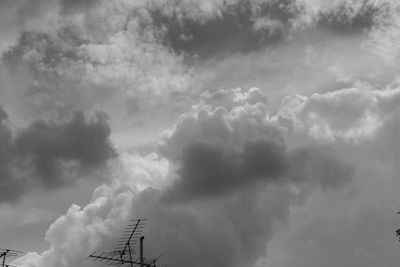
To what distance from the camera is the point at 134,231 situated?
3300 inches

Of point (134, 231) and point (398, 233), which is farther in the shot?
point (134, 231)

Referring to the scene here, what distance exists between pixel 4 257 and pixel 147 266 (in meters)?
21.0

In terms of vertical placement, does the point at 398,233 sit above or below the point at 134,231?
below

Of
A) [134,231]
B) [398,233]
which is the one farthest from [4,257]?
[398,233]

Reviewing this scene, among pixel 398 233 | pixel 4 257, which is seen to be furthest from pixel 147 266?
pixel 398 233

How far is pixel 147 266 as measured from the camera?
81.1m

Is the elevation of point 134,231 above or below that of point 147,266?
above

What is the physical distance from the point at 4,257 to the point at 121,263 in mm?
16950

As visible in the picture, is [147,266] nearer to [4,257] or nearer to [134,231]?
[134,231]

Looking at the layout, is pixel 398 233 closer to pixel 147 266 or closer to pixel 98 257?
pixel 147 266

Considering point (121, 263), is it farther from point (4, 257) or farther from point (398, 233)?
point (398, 233)

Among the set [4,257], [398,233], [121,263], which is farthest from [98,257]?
[398,233]

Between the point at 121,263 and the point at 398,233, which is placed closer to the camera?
the point at 398,233

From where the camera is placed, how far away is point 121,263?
8456 cm
